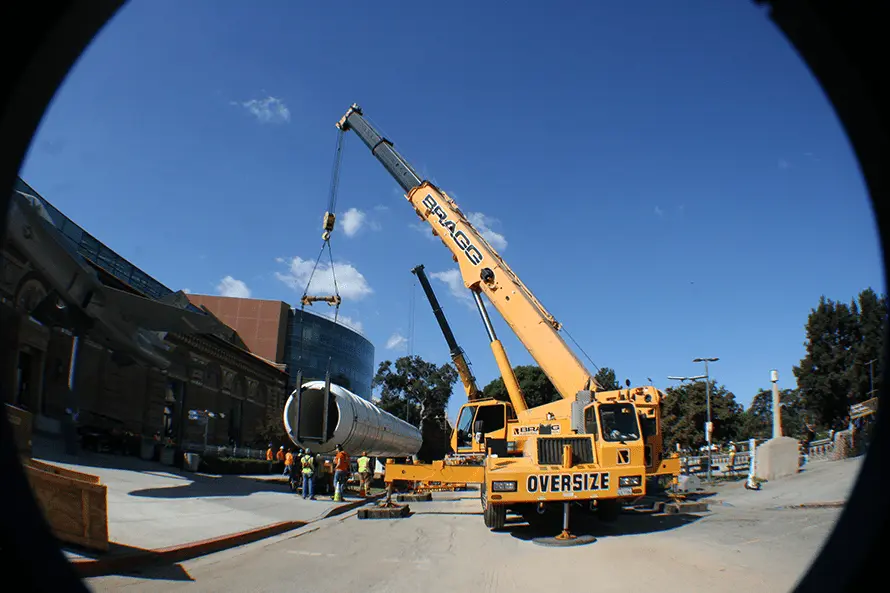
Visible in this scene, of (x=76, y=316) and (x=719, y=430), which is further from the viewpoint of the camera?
(x=719, y=430)

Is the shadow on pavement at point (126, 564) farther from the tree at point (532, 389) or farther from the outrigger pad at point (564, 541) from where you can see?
the tree at point (532, 389)

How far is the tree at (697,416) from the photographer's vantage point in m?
37.0

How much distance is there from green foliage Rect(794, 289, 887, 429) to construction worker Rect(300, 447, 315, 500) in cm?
3176

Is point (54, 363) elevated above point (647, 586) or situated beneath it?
elevated above

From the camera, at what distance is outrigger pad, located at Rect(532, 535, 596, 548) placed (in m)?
8.94

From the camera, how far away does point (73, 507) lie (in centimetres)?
624

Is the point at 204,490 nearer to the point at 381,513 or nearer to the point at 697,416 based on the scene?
the point at 381,513

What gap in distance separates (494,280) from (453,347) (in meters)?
8.86

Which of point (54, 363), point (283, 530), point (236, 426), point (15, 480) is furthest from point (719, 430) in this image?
point (15, 480)

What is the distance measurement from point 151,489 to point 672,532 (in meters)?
11.0

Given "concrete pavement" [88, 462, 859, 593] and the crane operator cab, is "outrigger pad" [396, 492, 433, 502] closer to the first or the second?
the crane operator cab

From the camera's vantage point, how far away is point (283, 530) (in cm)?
1135

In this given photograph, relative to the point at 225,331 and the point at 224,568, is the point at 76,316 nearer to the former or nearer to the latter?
the point at 225,331

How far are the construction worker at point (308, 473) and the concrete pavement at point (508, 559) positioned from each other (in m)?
Result: 4.53
